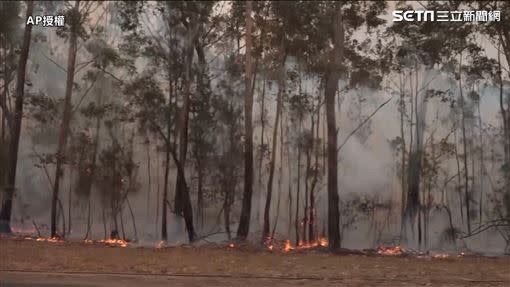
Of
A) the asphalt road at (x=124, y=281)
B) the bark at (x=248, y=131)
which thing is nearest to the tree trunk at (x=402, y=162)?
the bark at (x=248, y=131)

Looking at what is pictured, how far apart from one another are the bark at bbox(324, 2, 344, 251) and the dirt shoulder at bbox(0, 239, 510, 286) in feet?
9.57

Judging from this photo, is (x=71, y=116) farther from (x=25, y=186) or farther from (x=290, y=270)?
(x=290, y=270)

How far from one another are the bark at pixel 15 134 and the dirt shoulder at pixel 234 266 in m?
3.38

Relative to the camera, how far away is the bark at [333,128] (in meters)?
17.5

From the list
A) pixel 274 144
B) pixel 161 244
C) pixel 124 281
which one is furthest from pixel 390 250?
pixel 124 281

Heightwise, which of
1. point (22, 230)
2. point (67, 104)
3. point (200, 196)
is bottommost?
point (22, 230)

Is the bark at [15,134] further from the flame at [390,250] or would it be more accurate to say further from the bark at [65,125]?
the flame at [390,250]

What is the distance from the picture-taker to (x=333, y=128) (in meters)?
17.6

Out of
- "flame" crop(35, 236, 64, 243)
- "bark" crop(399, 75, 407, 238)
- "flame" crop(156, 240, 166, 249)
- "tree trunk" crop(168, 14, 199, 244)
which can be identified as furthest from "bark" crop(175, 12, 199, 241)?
"bark" crop(399, 75, 407, 238)

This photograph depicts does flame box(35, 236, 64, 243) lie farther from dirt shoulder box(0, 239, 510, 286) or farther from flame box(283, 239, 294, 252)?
flame box(283, 239, 294, 252)

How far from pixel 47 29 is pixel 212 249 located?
8.65 metres

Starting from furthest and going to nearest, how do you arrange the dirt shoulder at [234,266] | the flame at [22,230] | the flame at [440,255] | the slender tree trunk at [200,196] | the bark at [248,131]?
the flame at [22,230], the slender tree trunk at [200,196], the bark at [248,131], the flame at [440,255], the dirt shoulder at [234,266]

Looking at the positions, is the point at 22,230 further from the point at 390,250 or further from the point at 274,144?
the point at 390,250

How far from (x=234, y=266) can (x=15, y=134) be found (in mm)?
10184
